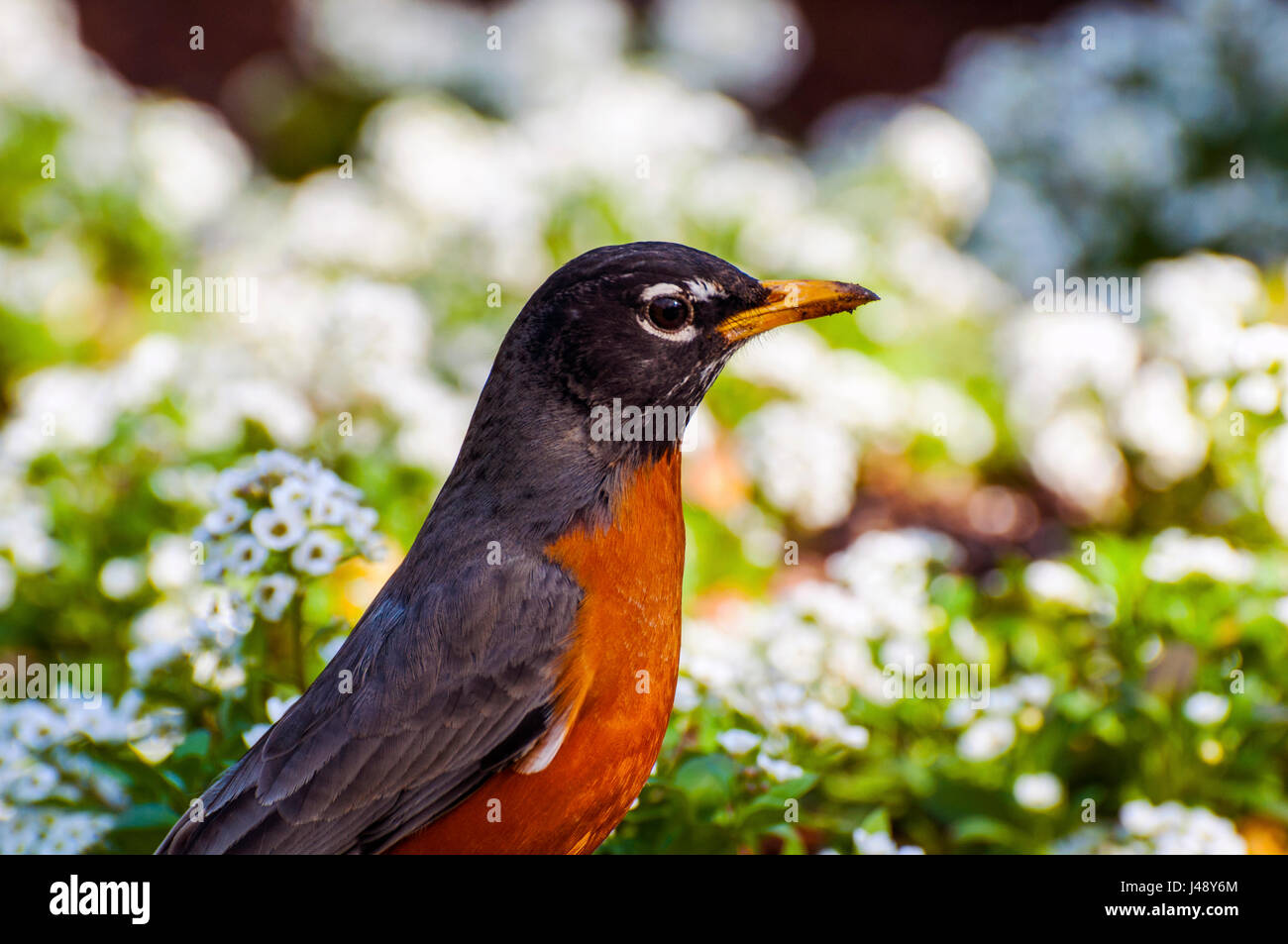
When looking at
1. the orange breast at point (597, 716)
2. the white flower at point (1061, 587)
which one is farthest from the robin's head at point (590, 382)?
the white flower at point (1061, 587)

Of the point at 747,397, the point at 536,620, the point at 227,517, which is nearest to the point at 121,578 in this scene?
the point at 227,517

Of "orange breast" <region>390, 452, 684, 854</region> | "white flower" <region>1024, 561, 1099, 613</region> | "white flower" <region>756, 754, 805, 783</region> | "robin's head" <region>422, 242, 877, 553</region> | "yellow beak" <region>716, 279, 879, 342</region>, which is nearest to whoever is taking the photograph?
"orange breast" <region>390, 452, 684, 854</region>

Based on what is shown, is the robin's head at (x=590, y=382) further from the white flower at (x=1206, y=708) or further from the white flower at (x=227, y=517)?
the white flower at (x=1206, y=708)

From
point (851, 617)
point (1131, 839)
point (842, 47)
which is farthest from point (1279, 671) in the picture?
point (842, 47)

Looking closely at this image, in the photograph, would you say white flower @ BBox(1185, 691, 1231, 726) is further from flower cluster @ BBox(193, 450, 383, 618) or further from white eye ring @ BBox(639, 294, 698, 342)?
flower cluster @ BBox(193, 450, 383, 618)

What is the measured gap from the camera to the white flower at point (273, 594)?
2.89m

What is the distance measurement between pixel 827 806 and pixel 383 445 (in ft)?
6.97

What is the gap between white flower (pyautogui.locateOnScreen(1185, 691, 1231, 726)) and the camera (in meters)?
3.26

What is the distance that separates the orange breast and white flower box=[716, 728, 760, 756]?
0.35 meters

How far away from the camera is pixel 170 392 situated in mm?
4348

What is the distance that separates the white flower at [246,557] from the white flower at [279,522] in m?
0.03

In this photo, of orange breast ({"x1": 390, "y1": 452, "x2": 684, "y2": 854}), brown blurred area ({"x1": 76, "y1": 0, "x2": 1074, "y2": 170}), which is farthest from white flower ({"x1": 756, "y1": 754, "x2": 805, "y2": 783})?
brown blurred area ({"x1": 76, "y1": 0, "x2": 1074, "y2": 170})

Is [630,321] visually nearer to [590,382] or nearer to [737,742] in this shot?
[590,382]

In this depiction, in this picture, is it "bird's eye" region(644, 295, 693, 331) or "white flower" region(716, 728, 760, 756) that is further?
"white flower" region(716, 728, 760, 756)
